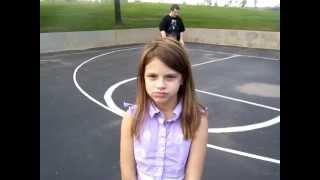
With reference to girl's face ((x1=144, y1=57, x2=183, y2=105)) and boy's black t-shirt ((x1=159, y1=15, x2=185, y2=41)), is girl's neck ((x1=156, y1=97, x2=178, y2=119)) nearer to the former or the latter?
girl's face ((x1=144, y1=57, x2=183, y2=105))

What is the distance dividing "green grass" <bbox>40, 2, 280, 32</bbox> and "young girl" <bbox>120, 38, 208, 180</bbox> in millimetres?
17704

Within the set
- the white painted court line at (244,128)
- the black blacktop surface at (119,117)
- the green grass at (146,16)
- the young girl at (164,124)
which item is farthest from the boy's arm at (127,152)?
the green grass at (146,16)

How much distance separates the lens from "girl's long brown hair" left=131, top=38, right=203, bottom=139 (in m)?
1.95

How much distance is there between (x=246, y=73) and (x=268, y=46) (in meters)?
7.26

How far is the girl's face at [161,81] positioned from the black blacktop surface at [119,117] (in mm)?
3055

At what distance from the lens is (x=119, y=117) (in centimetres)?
742

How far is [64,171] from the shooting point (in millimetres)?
5094

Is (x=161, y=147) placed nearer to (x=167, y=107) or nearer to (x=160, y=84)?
(x=167, y=107)

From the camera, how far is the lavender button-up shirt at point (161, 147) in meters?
1.98

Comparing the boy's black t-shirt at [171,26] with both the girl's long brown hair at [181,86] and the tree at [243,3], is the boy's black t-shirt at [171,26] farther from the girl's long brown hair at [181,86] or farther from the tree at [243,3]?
the girl's long brown hair at [181,86]

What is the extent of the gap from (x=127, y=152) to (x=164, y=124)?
214 millimetres

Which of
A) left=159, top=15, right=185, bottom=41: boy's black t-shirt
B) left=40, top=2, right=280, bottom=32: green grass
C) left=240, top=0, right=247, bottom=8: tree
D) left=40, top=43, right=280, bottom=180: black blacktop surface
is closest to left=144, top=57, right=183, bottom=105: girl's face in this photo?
left=40, top=43, right=280, bottom=180: black blacktop surface
